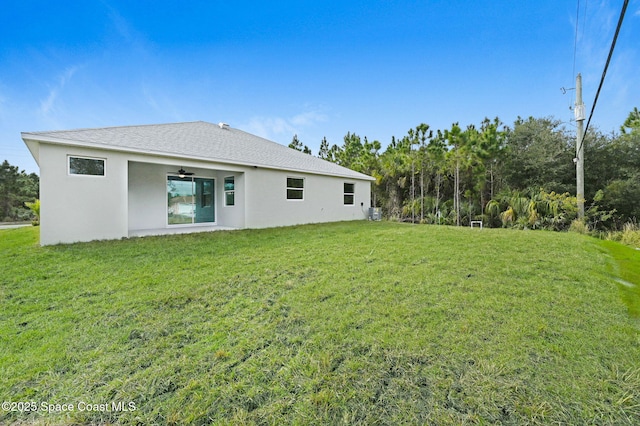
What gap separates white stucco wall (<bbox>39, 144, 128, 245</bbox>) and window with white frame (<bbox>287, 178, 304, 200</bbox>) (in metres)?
5.98

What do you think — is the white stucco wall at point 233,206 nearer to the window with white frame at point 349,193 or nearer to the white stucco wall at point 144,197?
the white stucco wall at point 144,197

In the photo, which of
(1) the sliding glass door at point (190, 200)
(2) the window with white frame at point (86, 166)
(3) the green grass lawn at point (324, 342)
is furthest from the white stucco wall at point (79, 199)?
(1) the sliding glass door at point (190, 200)

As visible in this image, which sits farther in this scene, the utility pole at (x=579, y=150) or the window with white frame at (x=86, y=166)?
the utility pole at (x=579, y=150)

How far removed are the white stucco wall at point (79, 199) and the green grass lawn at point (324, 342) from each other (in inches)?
79.1

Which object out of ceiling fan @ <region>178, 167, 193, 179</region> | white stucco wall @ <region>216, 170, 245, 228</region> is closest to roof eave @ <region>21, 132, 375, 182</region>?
white stucco wall @ <region>216, 170, 245, 228</region>

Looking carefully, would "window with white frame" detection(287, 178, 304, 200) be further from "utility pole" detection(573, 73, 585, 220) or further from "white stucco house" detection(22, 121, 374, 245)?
"utility pole" detection(573, 73, 585, 220)

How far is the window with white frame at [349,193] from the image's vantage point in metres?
14.6

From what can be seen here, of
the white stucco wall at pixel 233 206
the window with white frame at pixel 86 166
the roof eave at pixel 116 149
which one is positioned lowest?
the white stucco wall at pixel 233 206

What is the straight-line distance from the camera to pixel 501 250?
6234 millimetres

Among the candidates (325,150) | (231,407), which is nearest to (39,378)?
(231,407)

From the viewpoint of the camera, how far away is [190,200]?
10.8m

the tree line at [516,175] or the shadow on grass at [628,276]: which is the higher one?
the tree line at [516,175]

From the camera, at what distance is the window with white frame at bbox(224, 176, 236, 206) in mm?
10898

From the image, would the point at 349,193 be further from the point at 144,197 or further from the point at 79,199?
the point at 79,199
